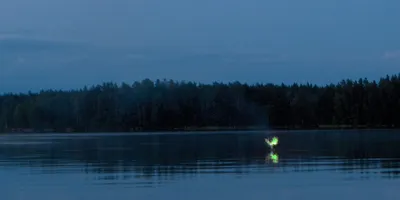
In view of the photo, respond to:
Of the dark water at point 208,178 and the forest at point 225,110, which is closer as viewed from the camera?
the dark water at point 208,178

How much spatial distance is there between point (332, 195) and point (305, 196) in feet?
3.49

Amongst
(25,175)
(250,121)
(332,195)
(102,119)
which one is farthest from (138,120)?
(332,195)

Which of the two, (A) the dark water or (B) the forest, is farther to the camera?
(B) the forest

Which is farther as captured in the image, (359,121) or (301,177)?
(359,121)

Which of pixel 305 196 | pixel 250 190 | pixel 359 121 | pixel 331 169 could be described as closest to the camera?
pixel 305 196

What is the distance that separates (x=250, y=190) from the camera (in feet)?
112

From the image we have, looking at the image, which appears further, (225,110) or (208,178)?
(225,110)

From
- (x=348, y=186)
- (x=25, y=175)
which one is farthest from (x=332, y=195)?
(x=25, y=175)

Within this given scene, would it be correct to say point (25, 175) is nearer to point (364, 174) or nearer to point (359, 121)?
point (364, 174)

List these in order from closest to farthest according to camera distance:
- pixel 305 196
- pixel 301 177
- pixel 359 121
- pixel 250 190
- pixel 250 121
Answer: pixel 305 196, pixel 250 190, pixel 301 177, pixel 359 121, pixel 250 121

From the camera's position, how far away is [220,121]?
633 feet

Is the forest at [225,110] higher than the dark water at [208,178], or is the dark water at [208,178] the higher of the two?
the forest at [225,110]

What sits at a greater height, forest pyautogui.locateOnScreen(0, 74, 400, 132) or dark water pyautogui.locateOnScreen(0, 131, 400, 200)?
forest pyautogui.locateOnScreen(0, 74, 400, 132)

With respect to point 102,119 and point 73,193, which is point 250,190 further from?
point 102,119
